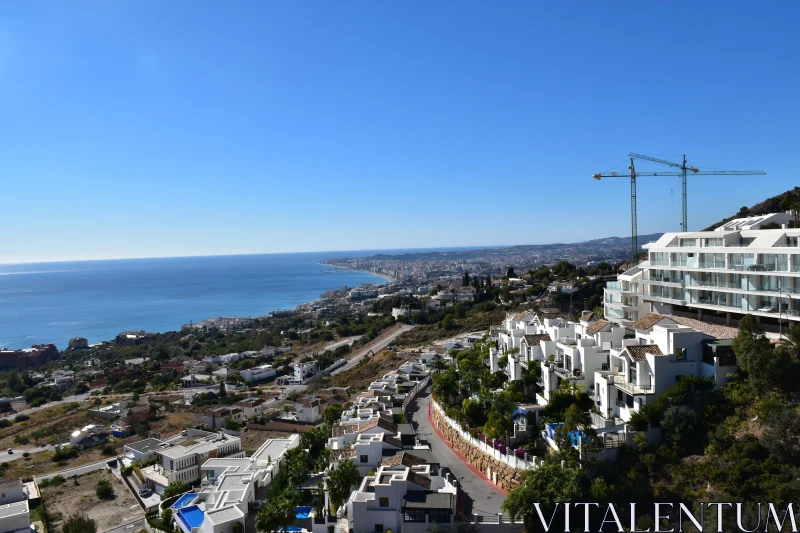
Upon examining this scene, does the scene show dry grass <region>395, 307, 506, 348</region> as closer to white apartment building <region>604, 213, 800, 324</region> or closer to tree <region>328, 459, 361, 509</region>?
white apartment building <region>604, 213, 800, 324</region>

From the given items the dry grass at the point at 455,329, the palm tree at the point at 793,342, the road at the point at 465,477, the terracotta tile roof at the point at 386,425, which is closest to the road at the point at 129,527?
the terracotta tile roof at the point at 386,425

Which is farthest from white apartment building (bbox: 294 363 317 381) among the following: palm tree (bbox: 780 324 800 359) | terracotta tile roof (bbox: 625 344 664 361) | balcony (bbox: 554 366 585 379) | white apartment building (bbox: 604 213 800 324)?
palm tree (bbox: 780 324 800 359)

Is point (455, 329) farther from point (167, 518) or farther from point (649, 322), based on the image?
point (167, 518)

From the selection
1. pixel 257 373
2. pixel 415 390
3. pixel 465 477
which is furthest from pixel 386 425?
pixel 257 373

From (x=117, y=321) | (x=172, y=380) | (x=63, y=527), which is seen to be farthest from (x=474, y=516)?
(x=117, y=321)

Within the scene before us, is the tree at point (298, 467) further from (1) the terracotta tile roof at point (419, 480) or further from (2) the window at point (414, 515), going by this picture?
(2) the window at point (414, 515)

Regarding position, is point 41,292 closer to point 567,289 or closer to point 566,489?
point 567,289

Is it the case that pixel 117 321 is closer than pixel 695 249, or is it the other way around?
pixel 695 249

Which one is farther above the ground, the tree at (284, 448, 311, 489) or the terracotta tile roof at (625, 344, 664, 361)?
the terracotta tile roof at (625, 344, 664, 361)
